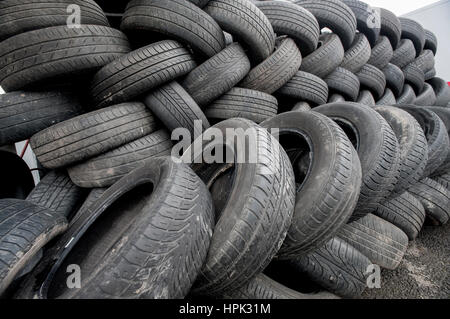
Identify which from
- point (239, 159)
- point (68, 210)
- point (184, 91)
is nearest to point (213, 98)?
point (184, 91)

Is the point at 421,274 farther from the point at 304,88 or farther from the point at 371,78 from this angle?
the point at 371,78

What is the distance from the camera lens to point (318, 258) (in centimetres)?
94

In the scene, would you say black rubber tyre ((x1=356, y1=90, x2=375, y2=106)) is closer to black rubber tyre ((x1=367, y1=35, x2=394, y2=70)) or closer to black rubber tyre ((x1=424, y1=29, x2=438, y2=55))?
black rubber tyre ((x1=367, y1=35, x2=394, y2=70))

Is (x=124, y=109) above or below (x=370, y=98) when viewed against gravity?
above

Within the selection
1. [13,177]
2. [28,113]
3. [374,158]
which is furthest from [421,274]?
[13,177]

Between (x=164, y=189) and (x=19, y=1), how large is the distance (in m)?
1.04

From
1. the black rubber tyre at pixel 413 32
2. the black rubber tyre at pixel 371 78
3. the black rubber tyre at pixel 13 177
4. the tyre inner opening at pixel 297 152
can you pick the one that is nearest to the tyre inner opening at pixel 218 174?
the tyre inner opening at pixel 297 152

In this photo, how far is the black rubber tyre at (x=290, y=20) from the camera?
1.57 m

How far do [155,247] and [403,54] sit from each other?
8.67ft

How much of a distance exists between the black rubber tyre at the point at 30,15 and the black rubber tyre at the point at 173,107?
47 cm

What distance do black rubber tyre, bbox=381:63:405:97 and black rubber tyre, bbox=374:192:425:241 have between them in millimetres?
1414

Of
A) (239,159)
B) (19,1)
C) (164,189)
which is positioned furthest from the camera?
(19,1)

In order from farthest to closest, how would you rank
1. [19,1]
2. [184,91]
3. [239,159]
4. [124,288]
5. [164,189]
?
[184,91], [19,1], [239,159], [164,189], [124,288]
